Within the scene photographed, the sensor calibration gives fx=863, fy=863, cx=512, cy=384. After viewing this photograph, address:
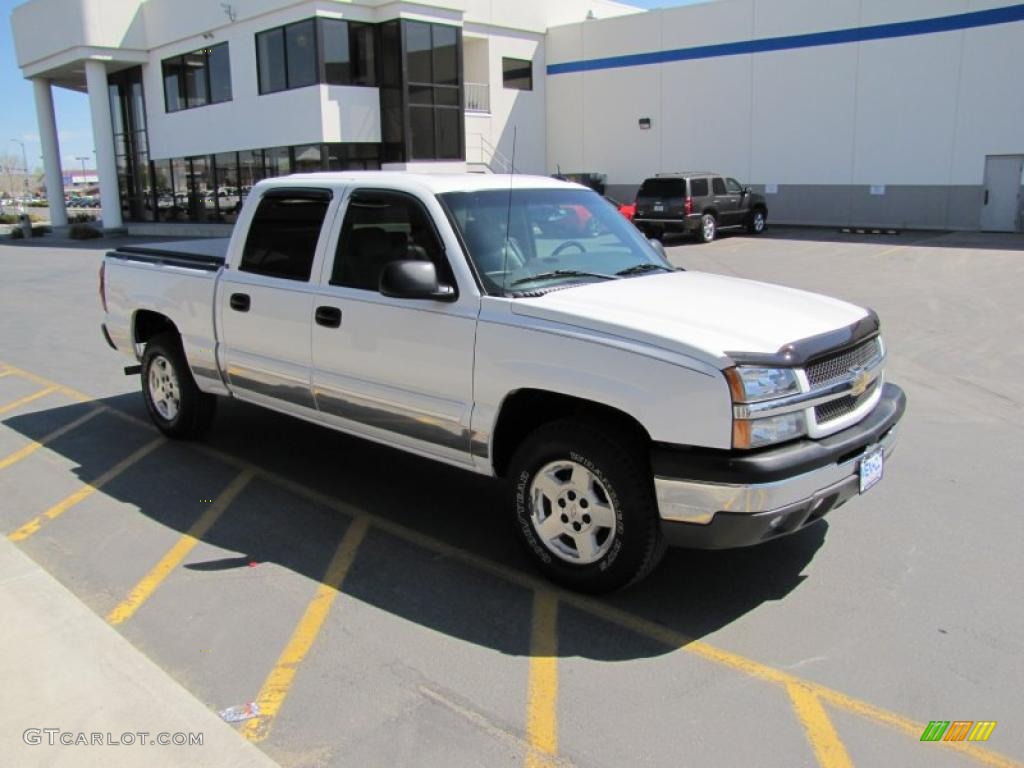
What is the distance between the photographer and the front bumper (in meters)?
3.53

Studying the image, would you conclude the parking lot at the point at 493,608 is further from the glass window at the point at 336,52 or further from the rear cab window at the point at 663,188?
the glass window at the point at 336,52

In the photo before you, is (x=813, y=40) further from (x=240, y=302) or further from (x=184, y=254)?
(x=240, y=302)

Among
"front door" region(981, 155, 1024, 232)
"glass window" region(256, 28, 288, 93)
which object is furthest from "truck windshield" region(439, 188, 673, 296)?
"glass window" region(256, 28, 288, 93)

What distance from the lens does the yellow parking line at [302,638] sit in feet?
10.7

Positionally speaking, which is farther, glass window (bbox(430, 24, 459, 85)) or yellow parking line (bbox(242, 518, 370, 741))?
glass window (bbox(430, 24, 459, 85))

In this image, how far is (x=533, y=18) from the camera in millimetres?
32281

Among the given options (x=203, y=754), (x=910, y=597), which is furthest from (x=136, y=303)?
(x=910, y=597)

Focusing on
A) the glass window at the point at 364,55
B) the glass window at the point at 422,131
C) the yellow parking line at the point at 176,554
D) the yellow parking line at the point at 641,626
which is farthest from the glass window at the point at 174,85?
the yellow parking line at the point at 176,554

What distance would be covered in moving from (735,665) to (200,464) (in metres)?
4.16

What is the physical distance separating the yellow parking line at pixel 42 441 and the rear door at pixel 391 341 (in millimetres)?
2881

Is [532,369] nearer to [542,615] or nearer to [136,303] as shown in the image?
[542,615]

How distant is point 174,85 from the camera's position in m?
32.6

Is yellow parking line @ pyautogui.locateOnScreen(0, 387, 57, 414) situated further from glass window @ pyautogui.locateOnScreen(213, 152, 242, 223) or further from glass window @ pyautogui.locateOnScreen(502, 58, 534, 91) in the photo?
glass window @ pyautogui.locateOnScreen(502, 58, 534, 91)

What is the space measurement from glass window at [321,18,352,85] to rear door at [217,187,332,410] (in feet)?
73.7
